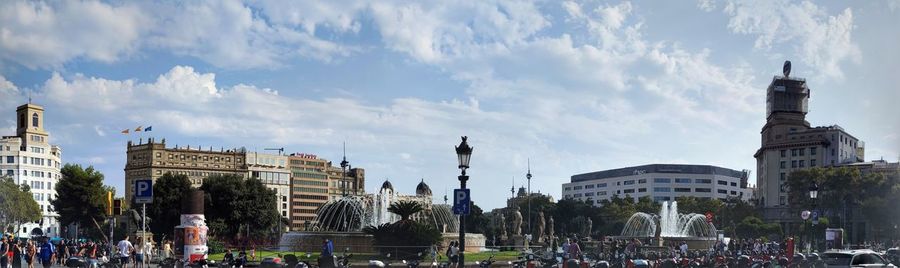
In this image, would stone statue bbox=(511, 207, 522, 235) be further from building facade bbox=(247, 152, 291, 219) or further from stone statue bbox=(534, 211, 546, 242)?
building facade bbox=(247, 152, 291, 219)

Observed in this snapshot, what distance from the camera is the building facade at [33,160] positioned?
138375 mm

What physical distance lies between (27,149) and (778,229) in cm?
11301

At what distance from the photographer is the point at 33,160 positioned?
143 metres

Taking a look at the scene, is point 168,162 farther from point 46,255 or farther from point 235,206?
point 46,255

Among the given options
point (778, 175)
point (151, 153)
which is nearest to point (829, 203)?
point (778, 175)

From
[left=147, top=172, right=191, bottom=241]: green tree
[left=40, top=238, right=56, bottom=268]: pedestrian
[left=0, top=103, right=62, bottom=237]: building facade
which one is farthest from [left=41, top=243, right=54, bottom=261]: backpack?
[left=0, top=103, right=62, bottom=237]: building facade

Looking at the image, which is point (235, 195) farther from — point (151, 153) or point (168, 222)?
point (151, 153)

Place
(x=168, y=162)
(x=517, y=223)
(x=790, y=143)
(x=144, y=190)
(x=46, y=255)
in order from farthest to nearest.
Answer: (x=168, y=162), (x=790, y=143), (x=517, y=223), (x=46, y=255), (x=144, y=190)

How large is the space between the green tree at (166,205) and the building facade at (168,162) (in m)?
78.1

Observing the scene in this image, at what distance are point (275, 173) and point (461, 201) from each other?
16373 cm

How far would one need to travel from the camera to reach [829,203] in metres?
109

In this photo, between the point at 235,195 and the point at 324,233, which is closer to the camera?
the point at 324,233

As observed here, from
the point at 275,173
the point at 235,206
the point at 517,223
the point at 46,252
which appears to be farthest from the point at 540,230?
the point at 275,173

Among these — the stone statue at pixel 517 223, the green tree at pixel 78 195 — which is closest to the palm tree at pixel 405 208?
the stone statue at pixel 517 223
